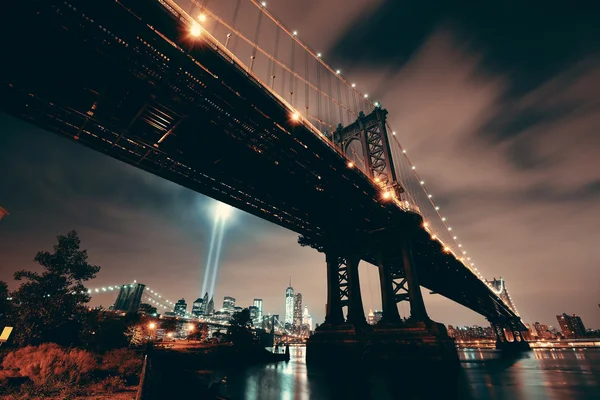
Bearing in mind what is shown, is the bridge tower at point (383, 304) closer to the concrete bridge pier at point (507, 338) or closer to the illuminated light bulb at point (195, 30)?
the illuminated light bulb at point (195, 30)

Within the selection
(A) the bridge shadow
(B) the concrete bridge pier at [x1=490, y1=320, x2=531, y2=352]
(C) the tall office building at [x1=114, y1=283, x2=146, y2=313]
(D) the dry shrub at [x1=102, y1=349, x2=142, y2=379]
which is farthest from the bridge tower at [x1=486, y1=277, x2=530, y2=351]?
(C) the tall office building at [x1=114, y1=283, x2=146, y2=313]

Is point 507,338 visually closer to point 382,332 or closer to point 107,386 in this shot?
point 382,332

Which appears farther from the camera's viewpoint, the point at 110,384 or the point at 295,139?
the point at 295,139

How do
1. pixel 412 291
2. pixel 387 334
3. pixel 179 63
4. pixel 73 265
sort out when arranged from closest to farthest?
pixel 179 63 → pixel 73 265 → pixel 387 334 → pixel 412 291

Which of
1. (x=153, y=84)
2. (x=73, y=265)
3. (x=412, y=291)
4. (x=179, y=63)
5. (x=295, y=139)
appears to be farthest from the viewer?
(x=412, y=291)

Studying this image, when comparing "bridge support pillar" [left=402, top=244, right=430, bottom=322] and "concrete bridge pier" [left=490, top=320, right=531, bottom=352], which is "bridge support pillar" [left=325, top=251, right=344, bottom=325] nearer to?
"bridge support pillar" [left=402, top=244, right=430, bottom=322]

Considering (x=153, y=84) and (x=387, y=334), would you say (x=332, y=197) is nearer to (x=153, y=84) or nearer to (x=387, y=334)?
(x=387, y=334)

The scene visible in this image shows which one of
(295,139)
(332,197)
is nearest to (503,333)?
(332,197)
